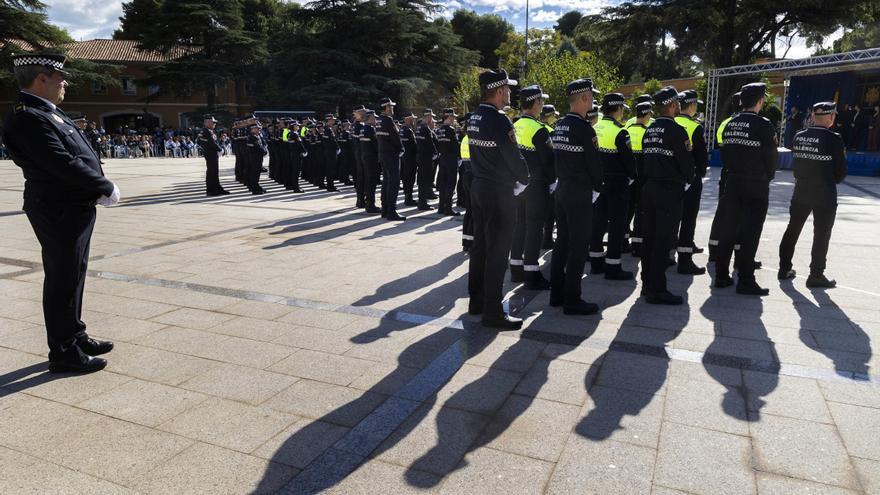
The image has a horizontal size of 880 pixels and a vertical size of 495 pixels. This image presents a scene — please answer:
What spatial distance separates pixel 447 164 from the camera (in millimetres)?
10734

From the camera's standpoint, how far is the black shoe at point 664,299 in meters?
5.46

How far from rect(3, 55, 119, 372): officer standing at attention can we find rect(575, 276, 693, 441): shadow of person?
3234 mm

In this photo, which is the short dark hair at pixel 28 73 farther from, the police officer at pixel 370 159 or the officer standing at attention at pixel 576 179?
the police officer at pixel 370 159

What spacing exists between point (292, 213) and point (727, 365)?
8.82 metres

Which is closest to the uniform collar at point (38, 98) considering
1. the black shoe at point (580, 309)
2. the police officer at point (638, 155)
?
the black shoe at point (580, 309)

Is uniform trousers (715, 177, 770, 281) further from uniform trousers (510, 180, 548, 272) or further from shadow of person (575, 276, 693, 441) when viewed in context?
uniform trousers (510, 180, 548, 272)

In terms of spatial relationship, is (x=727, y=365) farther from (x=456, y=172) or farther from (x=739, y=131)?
(x=456, y=172)

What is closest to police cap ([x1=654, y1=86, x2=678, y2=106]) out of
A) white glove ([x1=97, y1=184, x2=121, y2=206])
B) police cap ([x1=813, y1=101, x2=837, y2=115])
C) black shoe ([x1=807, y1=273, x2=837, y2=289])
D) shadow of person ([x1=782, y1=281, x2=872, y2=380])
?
police cap ([x1=813, y1=101, x2=837, y2=115])

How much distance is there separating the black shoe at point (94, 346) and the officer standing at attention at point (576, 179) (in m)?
3.61

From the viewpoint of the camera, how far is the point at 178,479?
2.74 meters

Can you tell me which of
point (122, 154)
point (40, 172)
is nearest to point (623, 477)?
point (40, 172)

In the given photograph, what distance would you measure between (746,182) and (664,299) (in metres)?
1.48

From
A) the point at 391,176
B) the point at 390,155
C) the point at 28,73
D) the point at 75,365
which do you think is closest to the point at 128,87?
the point at 390,155

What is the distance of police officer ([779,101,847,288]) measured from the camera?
5.86m
